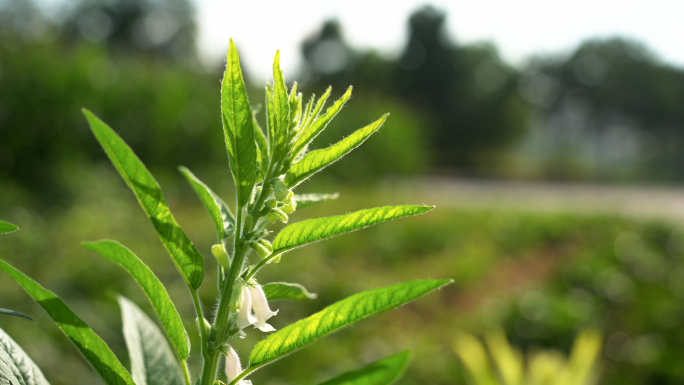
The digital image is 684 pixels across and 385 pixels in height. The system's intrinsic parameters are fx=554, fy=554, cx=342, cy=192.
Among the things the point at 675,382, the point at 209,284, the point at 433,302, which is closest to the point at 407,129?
the point at 433,302

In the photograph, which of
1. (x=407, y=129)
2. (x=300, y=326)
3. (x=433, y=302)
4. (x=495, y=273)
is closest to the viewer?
Answer: (x=300, y=326)

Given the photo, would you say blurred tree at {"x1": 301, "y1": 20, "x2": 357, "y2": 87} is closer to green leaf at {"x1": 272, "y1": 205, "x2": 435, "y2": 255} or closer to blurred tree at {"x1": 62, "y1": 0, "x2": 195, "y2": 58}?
blurred tree at {"x1": 62, "y1": 0, "x2": 195, "y2": 58}

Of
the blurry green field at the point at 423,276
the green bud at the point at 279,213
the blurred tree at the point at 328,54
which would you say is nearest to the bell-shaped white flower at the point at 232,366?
the green bud at the point at 279,213

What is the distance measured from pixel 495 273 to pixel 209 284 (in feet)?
10.4

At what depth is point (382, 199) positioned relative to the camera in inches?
356

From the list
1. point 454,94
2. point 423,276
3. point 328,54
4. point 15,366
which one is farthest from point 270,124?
point 454,94

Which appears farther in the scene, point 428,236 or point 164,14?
point 164,14

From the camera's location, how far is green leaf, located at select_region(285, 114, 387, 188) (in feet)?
1.22

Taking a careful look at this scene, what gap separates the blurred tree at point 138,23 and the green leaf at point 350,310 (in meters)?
32.8

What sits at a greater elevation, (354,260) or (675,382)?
(354,260)

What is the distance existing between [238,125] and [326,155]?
0.21 ft

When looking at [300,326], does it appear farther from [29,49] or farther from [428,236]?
[29,49]

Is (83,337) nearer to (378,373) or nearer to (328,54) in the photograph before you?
(378,373)

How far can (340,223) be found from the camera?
0.36 metres
